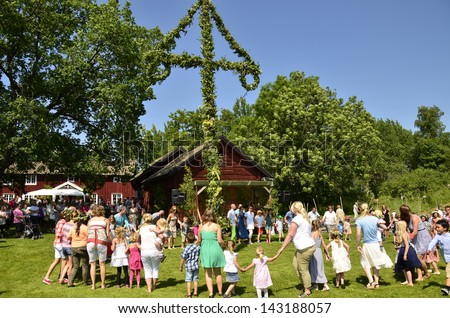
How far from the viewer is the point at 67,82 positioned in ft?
71.1

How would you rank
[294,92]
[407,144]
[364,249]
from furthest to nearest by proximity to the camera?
1. [407,144]
2. [294,92]
3. [364,249]

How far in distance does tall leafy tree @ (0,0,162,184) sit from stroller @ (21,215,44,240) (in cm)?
316

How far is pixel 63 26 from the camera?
891 inches

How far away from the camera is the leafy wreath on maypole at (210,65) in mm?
14219

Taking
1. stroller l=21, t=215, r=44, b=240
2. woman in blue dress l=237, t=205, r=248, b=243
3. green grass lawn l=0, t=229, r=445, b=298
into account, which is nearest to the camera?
green grass lawn l=0, t=229, r=445, b=298

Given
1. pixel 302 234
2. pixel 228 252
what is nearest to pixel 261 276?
pixel 228 252

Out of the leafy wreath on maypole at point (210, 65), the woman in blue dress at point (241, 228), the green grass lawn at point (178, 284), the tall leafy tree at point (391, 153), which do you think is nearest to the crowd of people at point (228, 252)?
the green grass lawn at point (178, 284)

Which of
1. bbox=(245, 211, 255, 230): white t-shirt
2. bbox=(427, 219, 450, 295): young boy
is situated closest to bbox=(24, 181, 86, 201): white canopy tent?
bbox=(245, 211, 255, 230): white t-shirt

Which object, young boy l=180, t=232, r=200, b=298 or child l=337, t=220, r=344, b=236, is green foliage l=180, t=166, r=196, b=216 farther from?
young boy l=180, t=232, r=200, b=298

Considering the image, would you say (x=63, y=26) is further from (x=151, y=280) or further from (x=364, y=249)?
(x=364, y=249)

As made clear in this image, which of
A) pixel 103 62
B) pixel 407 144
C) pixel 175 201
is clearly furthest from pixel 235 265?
pixel 407 144

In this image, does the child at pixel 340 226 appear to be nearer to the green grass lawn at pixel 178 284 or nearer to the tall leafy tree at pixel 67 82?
the green grass lawn at pixel 178 284

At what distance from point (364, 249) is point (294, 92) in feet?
95.7

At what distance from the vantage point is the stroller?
18.2 metres
